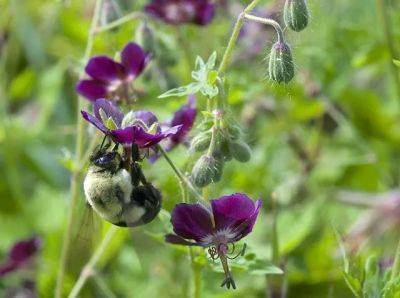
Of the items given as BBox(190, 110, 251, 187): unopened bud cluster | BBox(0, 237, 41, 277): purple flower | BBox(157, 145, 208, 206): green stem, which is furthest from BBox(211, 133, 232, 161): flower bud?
BBox(0, 237, 41, 277): purple flower

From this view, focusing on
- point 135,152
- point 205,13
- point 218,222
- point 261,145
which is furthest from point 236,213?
point 261,145

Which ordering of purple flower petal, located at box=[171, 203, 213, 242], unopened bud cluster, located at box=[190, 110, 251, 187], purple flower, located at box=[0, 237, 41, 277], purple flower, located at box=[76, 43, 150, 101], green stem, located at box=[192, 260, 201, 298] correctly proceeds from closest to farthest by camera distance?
purple flower petal, located at box=[171, 203, 213, 242]
unopened bud cluster, located at box=[190, 110, 251, 187]
green stem, located at box=[192, 260, 201, 298]
purple flower, located at box=[76, 43, 150, 101]
purple flower, located at box=[0, 237, 41, 277]

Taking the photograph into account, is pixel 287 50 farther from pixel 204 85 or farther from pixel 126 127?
pixel 126 127

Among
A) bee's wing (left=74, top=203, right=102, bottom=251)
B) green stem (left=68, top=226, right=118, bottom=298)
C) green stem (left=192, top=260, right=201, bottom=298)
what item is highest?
bee's wing (left=74, top=203, right=102, bottom=251)

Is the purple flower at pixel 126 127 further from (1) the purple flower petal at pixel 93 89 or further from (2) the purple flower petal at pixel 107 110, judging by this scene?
(1) the purple flower petal at pixel 93 89

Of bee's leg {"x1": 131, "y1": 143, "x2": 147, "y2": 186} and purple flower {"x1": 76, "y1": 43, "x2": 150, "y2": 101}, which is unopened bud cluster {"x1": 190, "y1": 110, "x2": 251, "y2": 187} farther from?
purple flower {"x1": 76, "y1": 43, "x2": 150, "y2": 101}

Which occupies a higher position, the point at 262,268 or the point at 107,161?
the point at 107,161

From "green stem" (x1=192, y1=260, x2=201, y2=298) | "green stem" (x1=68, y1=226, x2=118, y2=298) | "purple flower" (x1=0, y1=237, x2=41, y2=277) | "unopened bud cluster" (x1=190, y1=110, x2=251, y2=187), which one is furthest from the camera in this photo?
"purple flower" (x1=0, y1=237, x2=41, y2=277)
